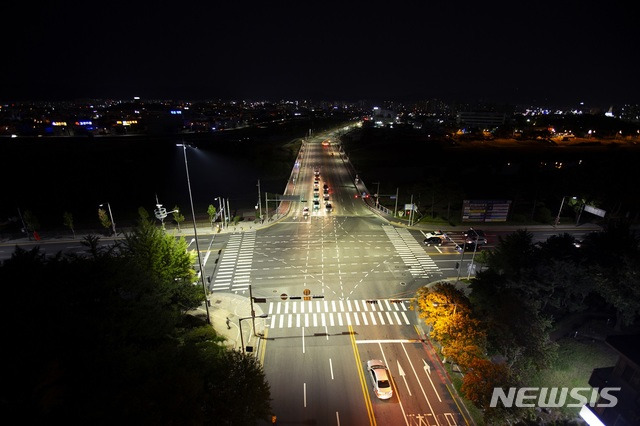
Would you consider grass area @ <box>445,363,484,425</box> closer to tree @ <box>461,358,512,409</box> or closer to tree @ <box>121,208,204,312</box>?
tree @ <box>461,358,512,409</box>

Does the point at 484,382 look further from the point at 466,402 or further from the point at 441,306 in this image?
the point at 441,306

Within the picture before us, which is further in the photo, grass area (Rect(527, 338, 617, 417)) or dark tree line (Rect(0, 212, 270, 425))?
grass area (Rect(527, 338, 617, 417))

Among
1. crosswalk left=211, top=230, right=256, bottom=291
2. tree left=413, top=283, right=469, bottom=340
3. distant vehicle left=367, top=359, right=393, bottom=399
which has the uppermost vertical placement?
tree left=413, top=283, right=469, bottom=340

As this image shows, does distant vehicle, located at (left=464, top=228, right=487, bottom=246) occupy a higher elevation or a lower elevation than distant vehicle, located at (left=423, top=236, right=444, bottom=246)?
higher

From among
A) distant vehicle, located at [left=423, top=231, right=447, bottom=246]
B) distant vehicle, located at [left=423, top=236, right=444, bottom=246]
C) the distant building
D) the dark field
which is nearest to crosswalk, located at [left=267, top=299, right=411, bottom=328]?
the distant building

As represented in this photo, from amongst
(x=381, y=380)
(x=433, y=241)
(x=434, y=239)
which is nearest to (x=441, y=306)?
(x=381, y=380)

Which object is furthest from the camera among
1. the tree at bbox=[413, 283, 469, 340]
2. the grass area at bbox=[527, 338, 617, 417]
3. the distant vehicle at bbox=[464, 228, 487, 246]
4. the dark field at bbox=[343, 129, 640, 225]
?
the dark field at bbox=[343, 129, 640, 225]

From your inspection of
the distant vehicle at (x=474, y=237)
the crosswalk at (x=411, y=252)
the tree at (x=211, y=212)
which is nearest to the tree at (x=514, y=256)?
the crosswalk at (x=411, y=252)
